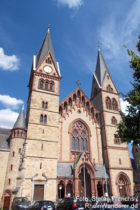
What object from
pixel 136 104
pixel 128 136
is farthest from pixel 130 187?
pixel 136 104

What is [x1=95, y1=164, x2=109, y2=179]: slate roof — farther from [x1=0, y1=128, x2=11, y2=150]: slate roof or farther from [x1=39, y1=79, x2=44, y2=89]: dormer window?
[x1=39, y1=79, x2=44, y2=89]: dormer window

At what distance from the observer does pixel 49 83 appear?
35781 millimetres

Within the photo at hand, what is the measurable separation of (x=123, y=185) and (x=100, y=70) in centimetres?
2790

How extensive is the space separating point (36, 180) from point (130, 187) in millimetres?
17299

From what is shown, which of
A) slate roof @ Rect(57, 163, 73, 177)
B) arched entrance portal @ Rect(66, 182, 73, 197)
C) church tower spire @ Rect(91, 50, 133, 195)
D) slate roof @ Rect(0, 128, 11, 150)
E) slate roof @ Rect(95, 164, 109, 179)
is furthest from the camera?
church tower spire @ Rect(91, 50, 133, 195)

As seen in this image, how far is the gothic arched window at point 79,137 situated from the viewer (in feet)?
109

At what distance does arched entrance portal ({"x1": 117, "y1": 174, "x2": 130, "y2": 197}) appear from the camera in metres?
31.1

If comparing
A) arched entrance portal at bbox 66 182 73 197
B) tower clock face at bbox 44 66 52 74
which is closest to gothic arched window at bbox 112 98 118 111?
tower clock face at bbox 44 66 52 74

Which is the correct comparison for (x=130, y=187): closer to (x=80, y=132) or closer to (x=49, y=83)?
(x=80, y=132)

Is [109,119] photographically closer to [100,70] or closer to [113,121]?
[113,121]

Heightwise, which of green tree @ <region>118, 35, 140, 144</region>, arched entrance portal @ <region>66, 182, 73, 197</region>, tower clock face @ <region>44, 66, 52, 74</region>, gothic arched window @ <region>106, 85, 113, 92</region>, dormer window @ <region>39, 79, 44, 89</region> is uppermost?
tower clock face @ <region>44, 66, 52, 74</region>

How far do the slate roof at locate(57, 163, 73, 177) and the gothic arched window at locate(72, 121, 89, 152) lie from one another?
3.77 m

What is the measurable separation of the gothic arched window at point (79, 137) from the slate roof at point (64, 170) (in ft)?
12.4

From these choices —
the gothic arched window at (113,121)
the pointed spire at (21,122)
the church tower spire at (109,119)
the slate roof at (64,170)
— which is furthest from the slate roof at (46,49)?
the slate roof at (64,170)
